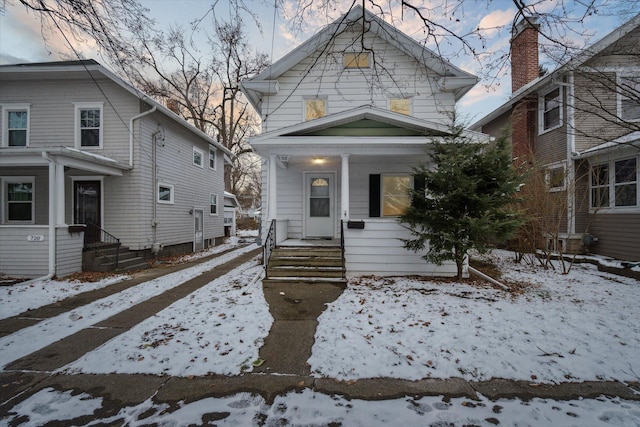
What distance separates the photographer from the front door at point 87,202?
33.2 feet

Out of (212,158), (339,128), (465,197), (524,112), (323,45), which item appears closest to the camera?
(465,197)

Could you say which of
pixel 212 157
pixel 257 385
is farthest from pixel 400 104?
pixel 212 157

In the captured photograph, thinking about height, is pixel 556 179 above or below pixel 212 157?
below

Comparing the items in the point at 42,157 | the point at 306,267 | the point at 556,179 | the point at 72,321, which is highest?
the point at 42,157

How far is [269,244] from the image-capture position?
293 inches

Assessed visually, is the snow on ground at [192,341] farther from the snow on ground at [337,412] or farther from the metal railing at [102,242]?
the metal railing at [102,242]

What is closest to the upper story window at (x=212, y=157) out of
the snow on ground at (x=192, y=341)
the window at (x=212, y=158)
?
the window at (x=212, y=158)

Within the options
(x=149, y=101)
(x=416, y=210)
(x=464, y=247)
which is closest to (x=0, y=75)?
(x=149, y=101)

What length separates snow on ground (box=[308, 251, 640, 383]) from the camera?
3139 millimetres

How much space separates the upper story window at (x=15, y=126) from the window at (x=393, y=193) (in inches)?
498

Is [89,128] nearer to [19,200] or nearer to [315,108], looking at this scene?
[19,200]

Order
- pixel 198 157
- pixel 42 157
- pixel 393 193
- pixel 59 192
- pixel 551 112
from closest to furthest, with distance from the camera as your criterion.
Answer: pixel 42 157
pixel 59 192
pixel 393 193
pixel 551 112
pixel 198 157

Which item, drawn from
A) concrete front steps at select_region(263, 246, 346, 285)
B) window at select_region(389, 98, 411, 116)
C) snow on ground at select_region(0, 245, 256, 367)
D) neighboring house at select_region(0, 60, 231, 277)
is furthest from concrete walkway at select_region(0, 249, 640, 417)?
window at select_region(389, 98, 411, 116)

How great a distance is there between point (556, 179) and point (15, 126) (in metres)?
18.1
